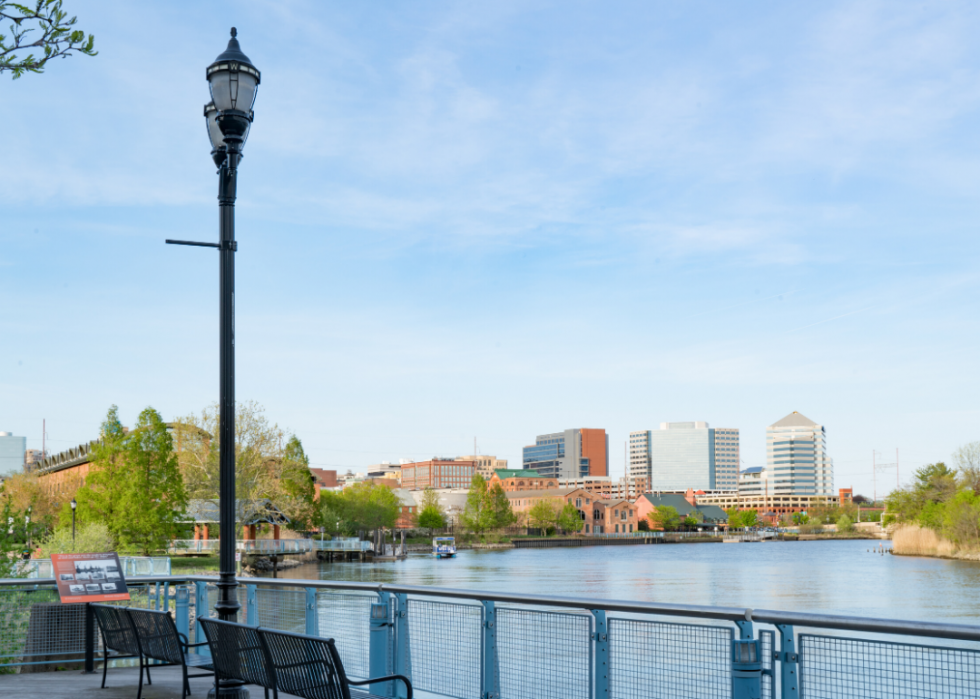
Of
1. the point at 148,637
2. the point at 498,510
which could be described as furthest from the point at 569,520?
the point at 148,637

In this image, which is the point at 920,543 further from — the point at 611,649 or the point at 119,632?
the point at 611,649

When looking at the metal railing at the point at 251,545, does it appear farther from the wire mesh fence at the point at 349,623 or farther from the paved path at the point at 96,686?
the wire mesh fence at the point at 349,623

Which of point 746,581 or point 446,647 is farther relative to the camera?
point 746,581

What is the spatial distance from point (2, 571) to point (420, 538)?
431 ft

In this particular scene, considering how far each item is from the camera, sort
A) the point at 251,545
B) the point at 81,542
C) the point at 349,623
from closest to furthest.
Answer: the point at 349,623
the point at 81,542
the point at 251,545

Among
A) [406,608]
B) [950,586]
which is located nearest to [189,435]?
[950,586]

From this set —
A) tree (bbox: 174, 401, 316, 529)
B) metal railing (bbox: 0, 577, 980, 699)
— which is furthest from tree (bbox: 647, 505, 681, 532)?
metal railing (bbox: 0, 577, 980, 699)

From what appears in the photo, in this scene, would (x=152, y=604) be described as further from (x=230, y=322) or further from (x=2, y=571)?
(x=2, y=571)

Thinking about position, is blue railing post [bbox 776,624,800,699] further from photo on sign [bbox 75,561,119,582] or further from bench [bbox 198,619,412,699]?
photo on sign [bbox 75,561,119,582]

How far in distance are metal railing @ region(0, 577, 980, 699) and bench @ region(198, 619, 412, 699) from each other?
96 centimetres

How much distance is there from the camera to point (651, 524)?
19850cm

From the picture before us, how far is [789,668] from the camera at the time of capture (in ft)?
18.2

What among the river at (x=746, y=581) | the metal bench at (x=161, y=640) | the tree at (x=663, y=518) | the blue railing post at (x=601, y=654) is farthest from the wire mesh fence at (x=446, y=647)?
the tree at (x=663, y=518)

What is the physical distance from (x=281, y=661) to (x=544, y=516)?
534ft
